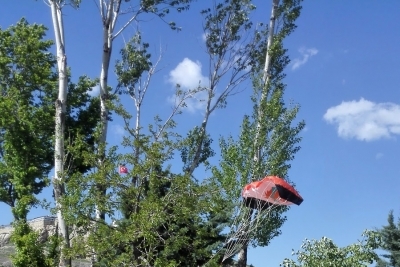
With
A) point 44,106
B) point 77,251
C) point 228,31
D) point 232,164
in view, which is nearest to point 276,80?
point 228,31

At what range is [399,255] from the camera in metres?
18.7

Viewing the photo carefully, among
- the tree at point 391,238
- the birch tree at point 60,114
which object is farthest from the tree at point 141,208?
the tree at point 391,238

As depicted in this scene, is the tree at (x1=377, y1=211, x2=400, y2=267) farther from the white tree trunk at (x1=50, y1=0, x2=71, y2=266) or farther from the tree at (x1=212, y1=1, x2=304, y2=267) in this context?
the white tree trunk at (x1=50, y1=0, x2=71, y2=266)

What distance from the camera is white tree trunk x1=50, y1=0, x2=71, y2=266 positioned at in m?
12.2

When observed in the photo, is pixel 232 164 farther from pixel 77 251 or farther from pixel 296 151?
pixel 77 251

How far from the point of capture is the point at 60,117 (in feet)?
43.6

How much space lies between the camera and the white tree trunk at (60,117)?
39.9ft

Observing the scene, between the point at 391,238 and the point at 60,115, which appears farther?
the point at 391,238

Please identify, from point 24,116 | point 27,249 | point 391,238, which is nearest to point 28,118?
point 24,116

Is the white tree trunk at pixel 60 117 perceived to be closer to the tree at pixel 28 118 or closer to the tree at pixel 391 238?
the tree at pixel 28 118

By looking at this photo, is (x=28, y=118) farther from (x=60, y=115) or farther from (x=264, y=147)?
(x=264, y=147)

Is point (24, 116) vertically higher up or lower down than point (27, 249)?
higher up

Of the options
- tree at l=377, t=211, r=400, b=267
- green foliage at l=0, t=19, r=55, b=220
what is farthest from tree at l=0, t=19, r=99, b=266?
tree at l=377, t=211, r=400, b=267

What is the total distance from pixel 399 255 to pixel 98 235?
11.0 meters
